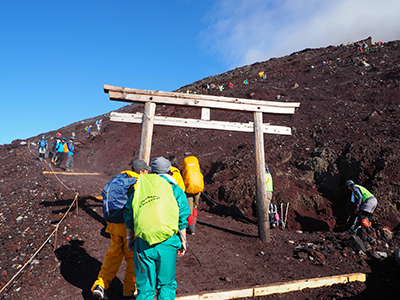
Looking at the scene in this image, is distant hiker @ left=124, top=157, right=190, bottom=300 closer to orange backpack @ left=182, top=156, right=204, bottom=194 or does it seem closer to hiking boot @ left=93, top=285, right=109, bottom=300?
hiking boot @ left=93, top=285, right=109, bottom=300

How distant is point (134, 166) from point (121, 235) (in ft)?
2.95

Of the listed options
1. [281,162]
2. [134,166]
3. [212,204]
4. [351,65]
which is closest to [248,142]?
[281,162]

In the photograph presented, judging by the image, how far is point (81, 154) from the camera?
20.9 m

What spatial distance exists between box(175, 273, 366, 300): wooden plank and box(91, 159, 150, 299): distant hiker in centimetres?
79

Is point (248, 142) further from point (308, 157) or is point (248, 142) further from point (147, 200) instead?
point (147, 200)

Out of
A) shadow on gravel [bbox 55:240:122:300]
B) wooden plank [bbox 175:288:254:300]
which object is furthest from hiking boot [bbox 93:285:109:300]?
wooden plank [bbox 175:288:254:300]

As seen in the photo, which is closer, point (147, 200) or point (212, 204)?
point (147, 200)

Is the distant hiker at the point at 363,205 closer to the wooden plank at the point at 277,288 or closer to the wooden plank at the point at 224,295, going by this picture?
the wooden plank at the point at 277,288

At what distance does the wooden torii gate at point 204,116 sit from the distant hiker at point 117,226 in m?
2.17

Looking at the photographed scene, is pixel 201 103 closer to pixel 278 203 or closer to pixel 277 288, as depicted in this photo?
pixel 277 288

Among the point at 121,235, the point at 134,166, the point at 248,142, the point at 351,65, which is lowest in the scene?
the point at 121,235

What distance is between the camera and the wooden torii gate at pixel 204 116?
18.0 feet

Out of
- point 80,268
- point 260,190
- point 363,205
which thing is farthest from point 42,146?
point 363,205

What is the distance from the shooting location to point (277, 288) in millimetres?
3627
